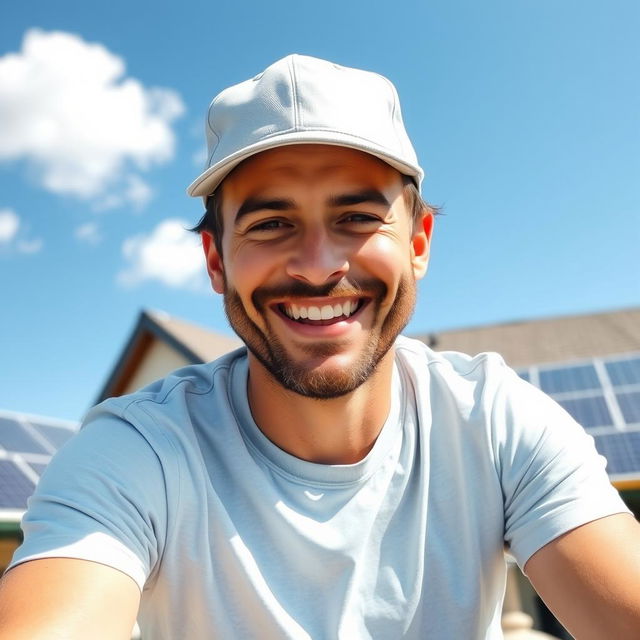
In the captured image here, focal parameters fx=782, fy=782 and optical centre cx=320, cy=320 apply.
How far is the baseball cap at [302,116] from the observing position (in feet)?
6.93

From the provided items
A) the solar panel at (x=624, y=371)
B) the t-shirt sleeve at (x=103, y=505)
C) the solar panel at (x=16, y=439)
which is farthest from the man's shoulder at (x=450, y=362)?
the solar panel at (x=624, y=371)

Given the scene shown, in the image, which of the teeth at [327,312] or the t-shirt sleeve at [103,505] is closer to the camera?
the t-shirt sleeve at [103,505]

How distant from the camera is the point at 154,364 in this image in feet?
45.4

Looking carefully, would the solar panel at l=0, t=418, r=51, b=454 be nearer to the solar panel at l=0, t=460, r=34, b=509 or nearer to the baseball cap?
the solar panel at l=0, t=460, r=34, b=509

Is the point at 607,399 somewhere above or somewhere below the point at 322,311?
below

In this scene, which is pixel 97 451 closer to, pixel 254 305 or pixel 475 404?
pixel 254 305

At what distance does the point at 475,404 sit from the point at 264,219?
803 millimetres

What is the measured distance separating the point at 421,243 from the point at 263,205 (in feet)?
2.18

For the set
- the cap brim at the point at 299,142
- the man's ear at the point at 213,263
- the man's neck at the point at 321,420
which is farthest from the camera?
the man's ear at the point at 213,263

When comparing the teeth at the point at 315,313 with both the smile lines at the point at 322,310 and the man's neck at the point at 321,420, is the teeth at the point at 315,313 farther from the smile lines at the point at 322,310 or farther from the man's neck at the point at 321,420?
the man's neck at the point at 321,420

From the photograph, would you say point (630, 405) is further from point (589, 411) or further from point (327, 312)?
point (327, 312)

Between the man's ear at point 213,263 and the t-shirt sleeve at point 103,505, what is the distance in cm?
63

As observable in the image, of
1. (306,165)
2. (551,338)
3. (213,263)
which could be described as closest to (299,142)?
(306,165)

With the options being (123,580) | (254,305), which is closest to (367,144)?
(254,305)
